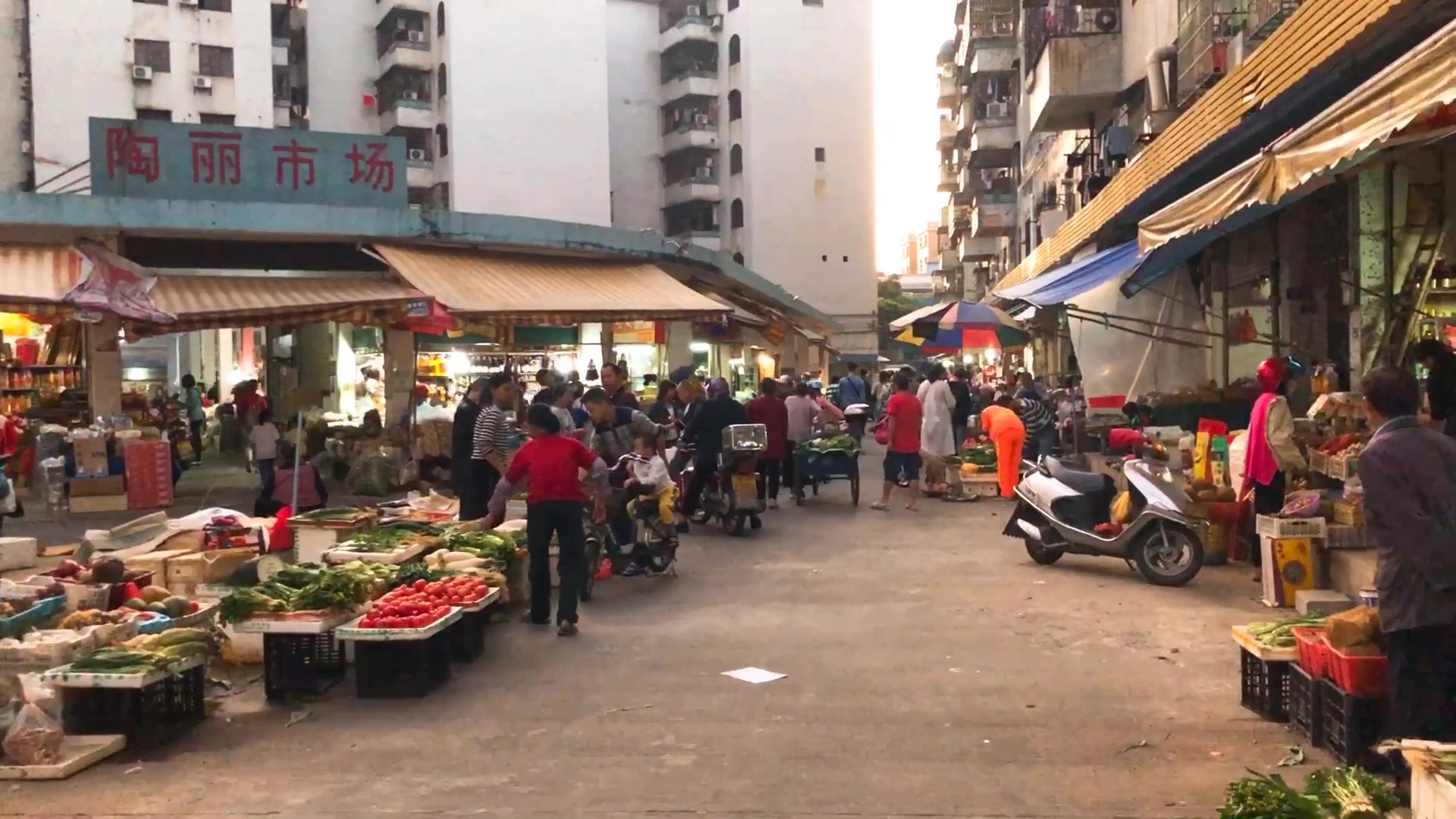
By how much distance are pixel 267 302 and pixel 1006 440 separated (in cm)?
1009

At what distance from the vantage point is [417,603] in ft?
23.7

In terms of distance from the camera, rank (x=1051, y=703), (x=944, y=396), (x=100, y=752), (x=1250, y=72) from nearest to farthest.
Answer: (x=100, y=752), (x=1051, y=703), (x=1250, y=72), (x=944, y=396)

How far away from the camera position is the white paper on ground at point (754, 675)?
23.3ft

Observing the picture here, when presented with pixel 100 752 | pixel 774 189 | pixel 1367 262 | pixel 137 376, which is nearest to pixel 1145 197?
pixel 1367 262

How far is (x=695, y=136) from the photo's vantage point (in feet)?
189

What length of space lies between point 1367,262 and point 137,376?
2171 cm

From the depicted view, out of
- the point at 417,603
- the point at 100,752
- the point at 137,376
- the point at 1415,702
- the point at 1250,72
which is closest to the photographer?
the point at 1415,702

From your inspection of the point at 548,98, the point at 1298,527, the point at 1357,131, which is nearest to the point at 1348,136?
the point at 1357,131

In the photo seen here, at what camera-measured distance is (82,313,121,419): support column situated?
1652 cm

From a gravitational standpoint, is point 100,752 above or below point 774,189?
below

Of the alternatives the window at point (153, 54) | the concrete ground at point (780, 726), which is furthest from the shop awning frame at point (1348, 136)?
the window at point (153, 54)

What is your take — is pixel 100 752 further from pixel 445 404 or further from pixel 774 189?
pixel 774 189

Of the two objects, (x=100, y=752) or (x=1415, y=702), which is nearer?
(x=1415, y=702)

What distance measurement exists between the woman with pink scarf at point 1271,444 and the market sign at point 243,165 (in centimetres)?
1308
